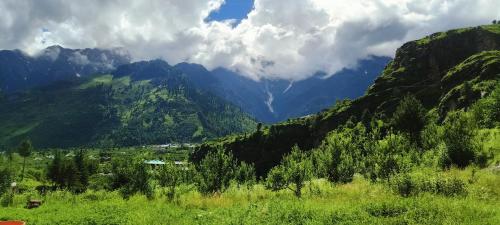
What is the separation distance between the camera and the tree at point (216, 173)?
55.8 metres

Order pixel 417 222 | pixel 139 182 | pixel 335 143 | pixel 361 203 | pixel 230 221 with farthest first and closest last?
pixel 335 143, pixel 139 182, pixel 361 203, pixel 230 221, pixel 417 222

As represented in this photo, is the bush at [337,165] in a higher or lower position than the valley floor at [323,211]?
higher

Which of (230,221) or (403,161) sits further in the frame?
(403,161)

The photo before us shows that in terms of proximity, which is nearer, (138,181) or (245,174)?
(138,181)

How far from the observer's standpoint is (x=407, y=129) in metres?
113

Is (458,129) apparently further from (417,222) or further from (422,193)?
(417,222)

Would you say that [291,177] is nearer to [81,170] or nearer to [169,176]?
[169,176]

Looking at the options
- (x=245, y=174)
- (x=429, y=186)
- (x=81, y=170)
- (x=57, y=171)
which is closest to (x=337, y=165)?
(x=245, y=174)

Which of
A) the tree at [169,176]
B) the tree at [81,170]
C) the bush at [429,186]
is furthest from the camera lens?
the tree at [81,170]

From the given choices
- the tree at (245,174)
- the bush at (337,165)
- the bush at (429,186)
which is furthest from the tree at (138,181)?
the bush at (429,186)

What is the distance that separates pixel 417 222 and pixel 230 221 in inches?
466

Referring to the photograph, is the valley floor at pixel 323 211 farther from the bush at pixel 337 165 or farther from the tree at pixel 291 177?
the bush at pixel 337 165

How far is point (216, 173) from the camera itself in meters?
56.2

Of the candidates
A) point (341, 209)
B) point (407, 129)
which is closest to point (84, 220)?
point (341, 209)
